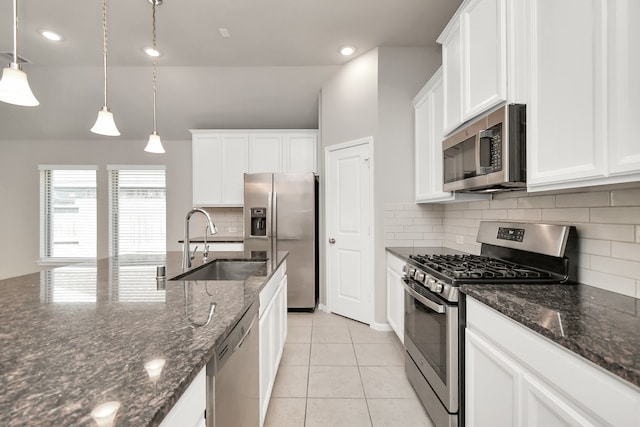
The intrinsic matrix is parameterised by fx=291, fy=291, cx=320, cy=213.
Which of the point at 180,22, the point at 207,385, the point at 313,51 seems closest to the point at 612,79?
the point at 207,385

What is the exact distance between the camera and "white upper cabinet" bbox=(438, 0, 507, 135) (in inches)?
58.4

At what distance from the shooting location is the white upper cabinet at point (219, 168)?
14.4ft

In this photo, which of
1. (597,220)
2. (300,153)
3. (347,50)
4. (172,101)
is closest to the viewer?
(597,220)

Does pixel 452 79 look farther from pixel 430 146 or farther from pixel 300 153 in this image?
pixel 300 153

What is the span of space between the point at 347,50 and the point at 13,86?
287 cm

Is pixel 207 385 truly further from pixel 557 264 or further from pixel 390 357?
pixel 390 357

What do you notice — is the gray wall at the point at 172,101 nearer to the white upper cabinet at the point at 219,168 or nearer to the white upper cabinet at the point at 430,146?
the white upper cabinet at the point at 219,168

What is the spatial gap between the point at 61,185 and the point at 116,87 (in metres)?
2.19

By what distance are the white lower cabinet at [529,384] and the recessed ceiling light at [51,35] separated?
14.6 ft

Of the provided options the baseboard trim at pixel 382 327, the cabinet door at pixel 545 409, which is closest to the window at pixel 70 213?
the baseboard trim at pixel 382 327

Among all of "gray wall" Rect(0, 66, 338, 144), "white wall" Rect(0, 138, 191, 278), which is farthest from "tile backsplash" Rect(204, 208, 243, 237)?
"gray wall" Rect(0, 66, 338, 144)

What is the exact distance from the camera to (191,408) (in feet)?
2.26

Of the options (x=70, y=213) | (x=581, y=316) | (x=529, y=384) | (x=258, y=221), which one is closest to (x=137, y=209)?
(x=70, y=213)

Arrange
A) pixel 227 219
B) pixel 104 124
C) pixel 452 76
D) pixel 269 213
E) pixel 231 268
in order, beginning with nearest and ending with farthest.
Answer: pixel 104 124 → pixel 452 76 → pixel 231 268 → pixel 269 213 → pixel 227 219
